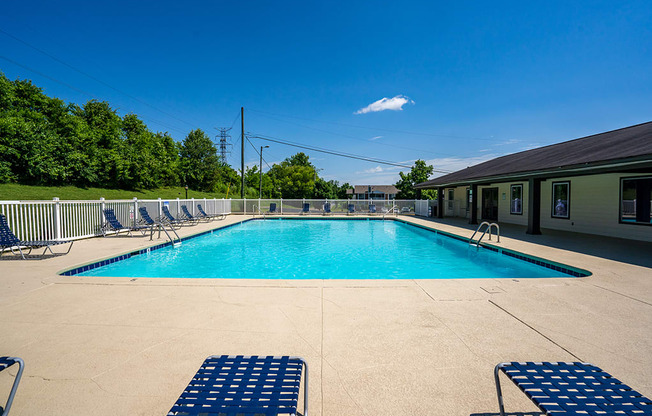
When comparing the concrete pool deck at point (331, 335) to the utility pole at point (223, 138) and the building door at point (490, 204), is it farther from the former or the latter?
the utility pole at point (223, 138)

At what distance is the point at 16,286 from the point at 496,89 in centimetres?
2435

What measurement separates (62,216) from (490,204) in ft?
57.9

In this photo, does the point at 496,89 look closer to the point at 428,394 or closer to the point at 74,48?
the point at 428,394

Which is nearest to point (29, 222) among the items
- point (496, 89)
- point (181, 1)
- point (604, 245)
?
point (181, 1)

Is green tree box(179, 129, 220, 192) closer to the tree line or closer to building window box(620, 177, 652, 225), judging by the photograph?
the tree line

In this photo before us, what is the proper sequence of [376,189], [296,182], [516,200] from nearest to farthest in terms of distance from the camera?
[516,200]
[296,182]
[376,189]

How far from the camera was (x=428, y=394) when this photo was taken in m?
1.92

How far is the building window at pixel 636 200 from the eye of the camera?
8570 mm

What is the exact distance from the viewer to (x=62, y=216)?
8.03 meters

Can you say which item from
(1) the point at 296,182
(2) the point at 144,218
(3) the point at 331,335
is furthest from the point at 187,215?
(1) the point at 296,182

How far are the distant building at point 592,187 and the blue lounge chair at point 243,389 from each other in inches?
303

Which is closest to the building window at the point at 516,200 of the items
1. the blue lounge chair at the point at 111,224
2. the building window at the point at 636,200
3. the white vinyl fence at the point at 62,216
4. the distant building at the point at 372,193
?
the building window at the point at 636,200

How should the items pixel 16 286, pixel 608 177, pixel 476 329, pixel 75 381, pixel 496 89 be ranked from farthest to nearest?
1. pixel 496 89
2. pixel 608 177
3. pixel 16 286
4. pixel 476 329
5. pixel 75 381

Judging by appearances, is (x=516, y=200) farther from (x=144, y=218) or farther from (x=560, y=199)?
(x=144, y=218)
